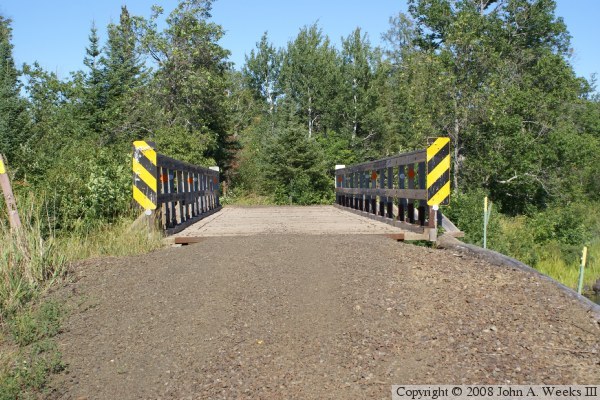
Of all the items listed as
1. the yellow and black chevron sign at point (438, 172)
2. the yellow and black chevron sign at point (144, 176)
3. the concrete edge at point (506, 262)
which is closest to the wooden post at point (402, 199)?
the yellow and black chevron sign at point (438, 172)

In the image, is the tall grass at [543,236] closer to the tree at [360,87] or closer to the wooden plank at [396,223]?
the wooden plank at [396,223]

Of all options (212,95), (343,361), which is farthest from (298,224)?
(212,95)

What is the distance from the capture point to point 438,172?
8.46 meters

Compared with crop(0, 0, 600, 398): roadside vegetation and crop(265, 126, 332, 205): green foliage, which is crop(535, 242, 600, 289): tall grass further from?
crop(265, 126, 332, 205): green foliage

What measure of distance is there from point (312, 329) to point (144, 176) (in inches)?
184

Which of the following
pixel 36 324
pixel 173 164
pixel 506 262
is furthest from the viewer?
pixel 173 164

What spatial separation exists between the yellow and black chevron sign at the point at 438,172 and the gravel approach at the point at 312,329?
2050 mm

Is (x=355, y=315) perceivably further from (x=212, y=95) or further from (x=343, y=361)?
(x=212, y=95)

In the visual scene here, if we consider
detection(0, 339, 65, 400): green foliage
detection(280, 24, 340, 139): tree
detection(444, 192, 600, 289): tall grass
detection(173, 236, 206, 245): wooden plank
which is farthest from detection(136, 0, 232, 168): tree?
detection(0, 339, 65, 400): green foliage

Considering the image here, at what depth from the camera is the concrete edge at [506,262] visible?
4711 mm

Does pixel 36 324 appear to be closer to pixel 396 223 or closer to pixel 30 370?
pixel 30 370

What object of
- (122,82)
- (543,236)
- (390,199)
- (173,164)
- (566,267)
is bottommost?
(566,267)

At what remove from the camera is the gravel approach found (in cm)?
375

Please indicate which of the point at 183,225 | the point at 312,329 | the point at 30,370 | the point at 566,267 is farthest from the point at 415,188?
the point at 566,267
